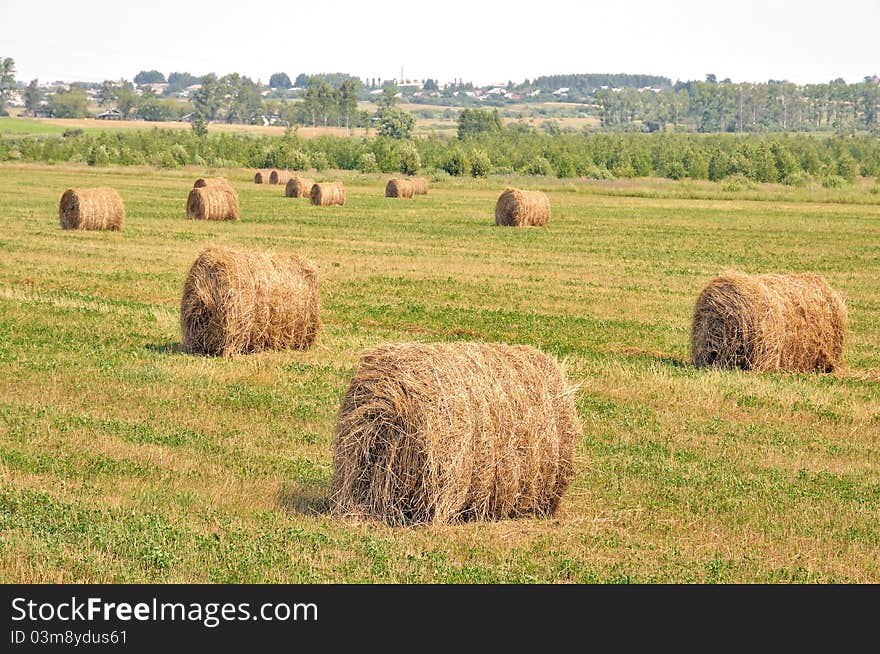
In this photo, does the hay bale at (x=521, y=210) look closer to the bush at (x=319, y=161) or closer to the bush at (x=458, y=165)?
the bush at (x=458, y=165)

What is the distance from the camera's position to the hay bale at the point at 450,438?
10.1m

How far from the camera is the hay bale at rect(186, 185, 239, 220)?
1775 inches

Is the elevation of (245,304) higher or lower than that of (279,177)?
lower

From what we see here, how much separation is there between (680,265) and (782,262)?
121 inches

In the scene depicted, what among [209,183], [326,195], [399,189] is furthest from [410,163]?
[326,195]

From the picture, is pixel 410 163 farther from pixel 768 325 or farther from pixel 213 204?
pixel 768 325

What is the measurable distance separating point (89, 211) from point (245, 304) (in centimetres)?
2270

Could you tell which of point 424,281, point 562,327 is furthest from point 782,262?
point 562,327

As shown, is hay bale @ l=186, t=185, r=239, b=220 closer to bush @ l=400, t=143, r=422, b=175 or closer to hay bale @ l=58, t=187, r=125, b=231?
hay bale @ l=58, t=187, r=125, b=231

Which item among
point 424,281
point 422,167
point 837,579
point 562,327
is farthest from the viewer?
point 422,167

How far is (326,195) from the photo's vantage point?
55.9m

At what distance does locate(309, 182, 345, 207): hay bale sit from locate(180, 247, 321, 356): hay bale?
3716 centimetres

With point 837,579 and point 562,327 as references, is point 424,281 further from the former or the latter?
point 837,579

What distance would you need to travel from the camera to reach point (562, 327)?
21.8m
